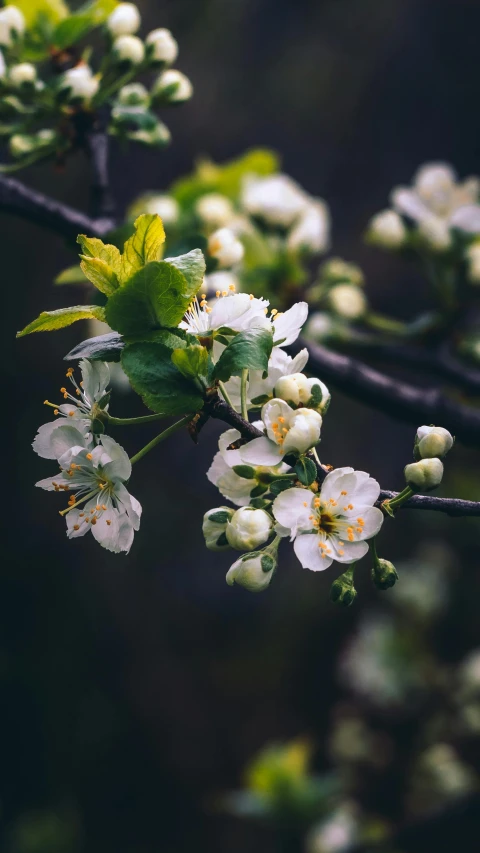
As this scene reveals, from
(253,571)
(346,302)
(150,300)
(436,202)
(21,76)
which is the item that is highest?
(436,202)

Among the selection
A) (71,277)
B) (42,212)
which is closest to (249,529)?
(71,277)

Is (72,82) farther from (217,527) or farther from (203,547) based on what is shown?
(203,547)

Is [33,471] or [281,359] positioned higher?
[33,471]

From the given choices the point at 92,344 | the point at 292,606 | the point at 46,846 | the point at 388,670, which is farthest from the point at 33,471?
the point at 92,344

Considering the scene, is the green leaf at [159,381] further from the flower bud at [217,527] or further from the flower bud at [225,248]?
the flower bud at [225,248]

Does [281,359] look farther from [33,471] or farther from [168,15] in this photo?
[168,15]

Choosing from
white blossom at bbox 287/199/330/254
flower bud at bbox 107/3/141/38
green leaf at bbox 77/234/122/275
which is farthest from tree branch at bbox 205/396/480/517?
white blossom at bbox 287/199/330/254
